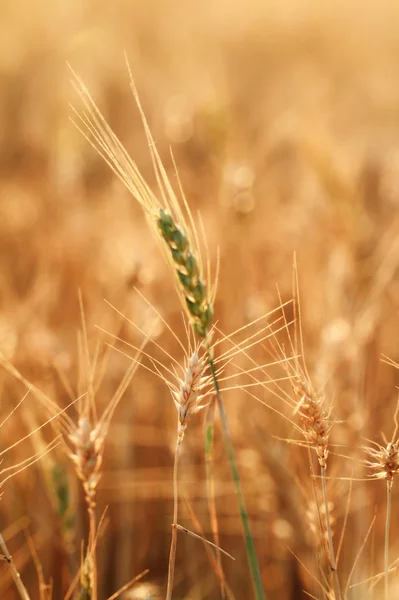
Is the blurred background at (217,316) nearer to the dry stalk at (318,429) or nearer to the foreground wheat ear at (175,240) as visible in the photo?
the dry stalk at (318,429)

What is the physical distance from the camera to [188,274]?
0.61 meters

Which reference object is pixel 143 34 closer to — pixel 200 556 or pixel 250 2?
pixel 250 2

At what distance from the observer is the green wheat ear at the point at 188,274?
588mm

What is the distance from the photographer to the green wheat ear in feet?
1.93

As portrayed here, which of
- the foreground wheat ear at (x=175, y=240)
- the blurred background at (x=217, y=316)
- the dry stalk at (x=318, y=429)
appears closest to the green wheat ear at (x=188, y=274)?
the foreground wheat ear at (x=175, y=240)

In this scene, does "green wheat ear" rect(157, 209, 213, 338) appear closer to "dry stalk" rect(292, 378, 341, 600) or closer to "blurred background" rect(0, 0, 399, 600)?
"dry stalk" rect(292, 378, 341, 600)

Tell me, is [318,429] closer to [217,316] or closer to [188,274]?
[188,274]

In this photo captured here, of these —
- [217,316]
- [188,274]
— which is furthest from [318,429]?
[217,316]

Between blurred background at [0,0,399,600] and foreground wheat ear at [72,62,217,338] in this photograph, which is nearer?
foreground wheat ear at [72,62,217,338]

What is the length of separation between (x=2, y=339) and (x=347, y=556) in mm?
854

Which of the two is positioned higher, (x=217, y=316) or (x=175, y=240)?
(x=175, y=240)

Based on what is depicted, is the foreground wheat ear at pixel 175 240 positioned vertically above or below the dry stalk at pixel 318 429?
above

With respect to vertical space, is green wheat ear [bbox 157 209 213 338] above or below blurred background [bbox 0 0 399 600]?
above

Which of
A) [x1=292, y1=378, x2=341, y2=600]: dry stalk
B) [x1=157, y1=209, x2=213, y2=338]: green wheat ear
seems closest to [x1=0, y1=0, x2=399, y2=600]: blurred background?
[x1=292, y1=378, x2=341, y2=600]: dry stalk
